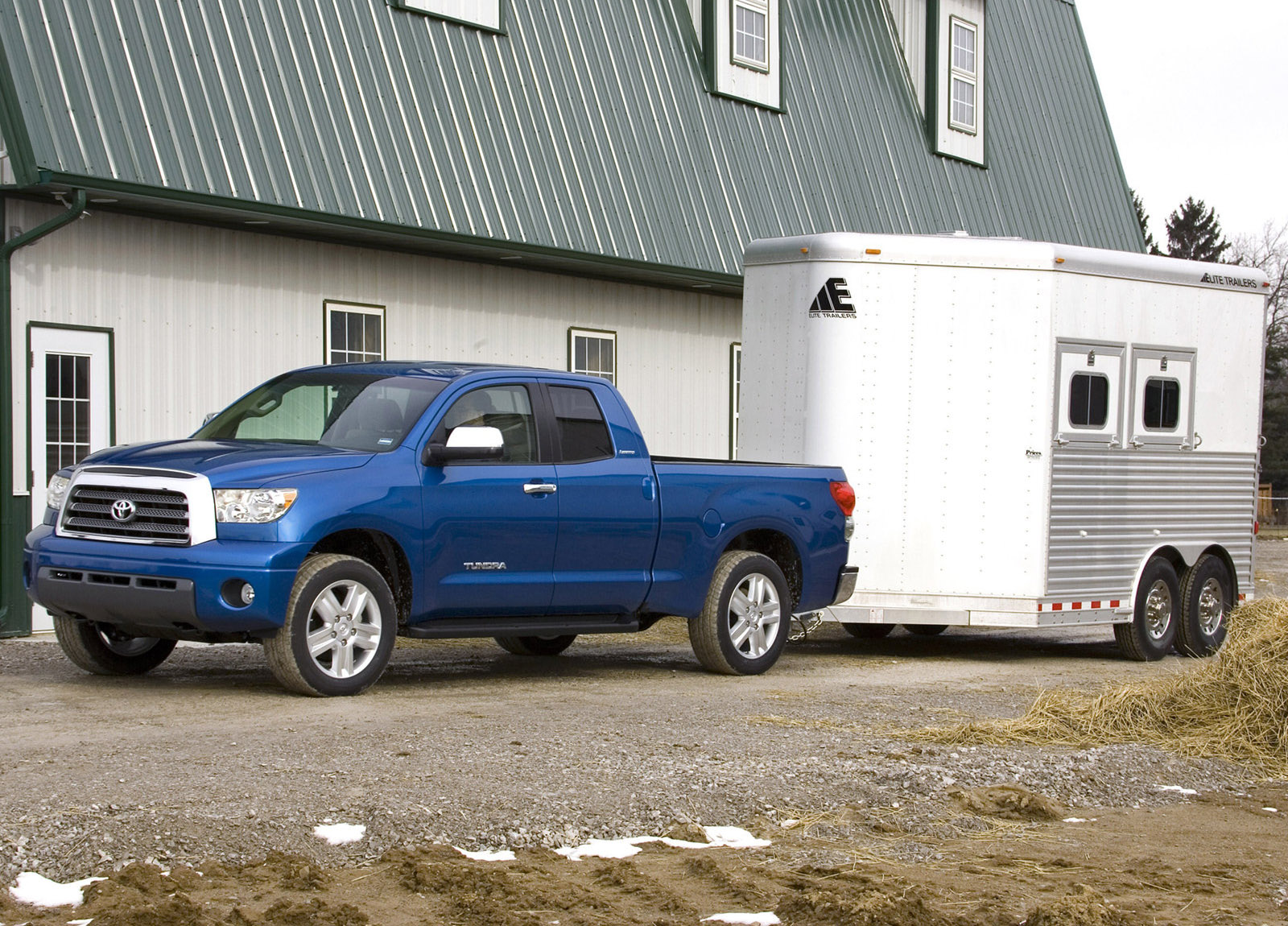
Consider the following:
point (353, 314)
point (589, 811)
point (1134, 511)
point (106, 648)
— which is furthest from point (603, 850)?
point (353, 314)

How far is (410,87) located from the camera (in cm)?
1700

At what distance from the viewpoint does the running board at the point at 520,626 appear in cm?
1052

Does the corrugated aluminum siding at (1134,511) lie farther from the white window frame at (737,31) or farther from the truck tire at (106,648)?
the white window frame at (737,31)

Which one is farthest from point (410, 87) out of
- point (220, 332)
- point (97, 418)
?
point (97, 418)

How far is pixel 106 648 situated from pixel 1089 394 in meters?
8.14

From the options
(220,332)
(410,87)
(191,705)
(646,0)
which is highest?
(646,0)

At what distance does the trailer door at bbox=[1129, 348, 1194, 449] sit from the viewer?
14828mm

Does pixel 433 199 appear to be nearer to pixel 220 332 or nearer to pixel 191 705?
pixel 220 332

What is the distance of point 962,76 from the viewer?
84.8 feet

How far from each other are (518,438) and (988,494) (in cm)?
459

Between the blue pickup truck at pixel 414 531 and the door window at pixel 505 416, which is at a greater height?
the door window at pixel 505 416

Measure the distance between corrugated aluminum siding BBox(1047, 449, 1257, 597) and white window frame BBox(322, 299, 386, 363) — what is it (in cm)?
666

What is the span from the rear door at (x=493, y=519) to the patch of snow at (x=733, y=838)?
3804 mm

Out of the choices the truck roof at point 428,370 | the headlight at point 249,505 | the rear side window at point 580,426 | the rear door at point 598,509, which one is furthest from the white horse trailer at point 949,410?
the headlight at point 249,505
